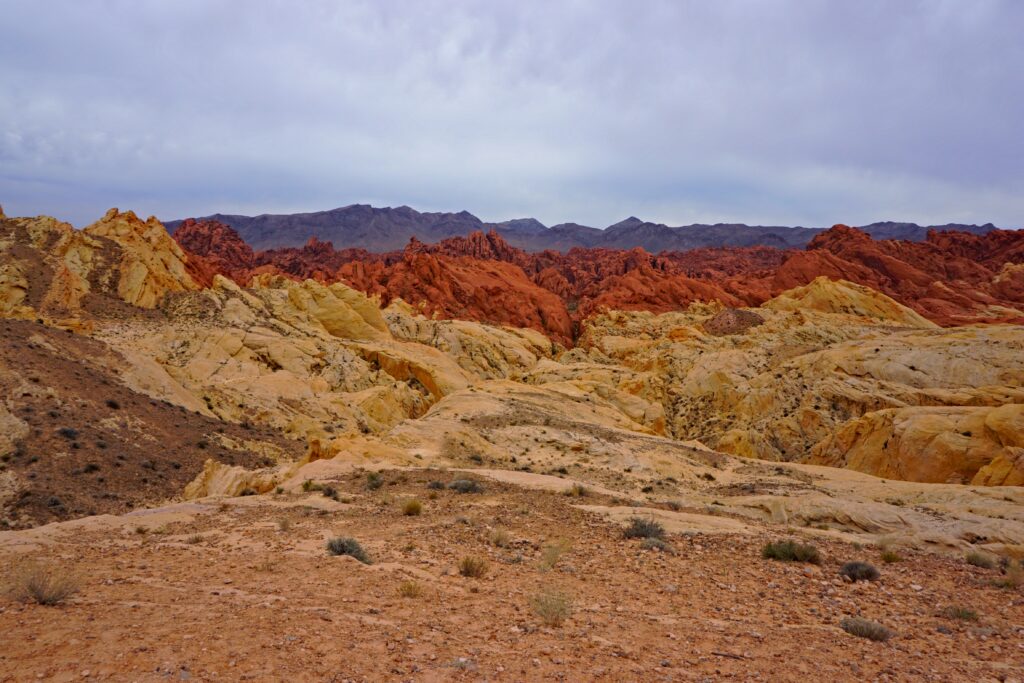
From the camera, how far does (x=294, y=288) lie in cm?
6244

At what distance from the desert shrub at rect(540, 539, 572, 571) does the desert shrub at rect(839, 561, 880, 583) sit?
14.5ft

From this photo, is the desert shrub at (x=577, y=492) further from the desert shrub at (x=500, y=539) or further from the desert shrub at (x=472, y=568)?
the desert shrub at (x=472, y=568)

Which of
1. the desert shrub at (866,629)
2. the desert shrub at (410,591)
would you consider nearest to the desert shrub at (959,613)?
the desert shrub at (866,629)

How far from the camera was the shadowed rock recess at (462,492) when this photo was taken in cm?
620

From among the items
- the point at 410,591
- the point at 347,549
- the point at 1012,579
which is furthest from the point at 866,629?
the point at 347,549

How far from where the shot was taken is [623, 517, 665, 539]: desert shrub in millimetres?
11133

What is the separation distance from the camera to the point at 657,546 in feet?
34.2

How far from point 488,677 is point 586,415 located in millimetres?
28875

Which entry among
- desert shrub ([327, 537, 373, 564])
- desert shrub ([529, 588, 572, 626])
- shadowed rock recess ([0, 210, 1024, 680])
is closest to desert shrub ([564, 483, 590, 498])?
shadowed rock recess ([0, 210, 1024, 680])

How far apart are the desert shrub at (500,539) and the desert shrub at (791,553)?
445cm

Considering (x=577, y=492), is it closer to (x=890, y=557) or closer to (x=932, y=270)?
(x=890, y=557)

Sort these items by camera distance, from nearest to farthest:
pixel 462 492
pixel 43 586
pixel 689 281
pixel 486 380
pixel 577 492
Result: pixel 43 586, pixel 462 492, pixel 577 492, pixel 486 380, pixel 689 281

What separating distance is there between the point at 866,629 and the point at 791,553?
3361 mm

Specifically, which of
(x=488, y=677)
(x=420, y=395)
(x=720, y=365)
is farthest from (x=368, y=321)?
(x=488, y=677)
